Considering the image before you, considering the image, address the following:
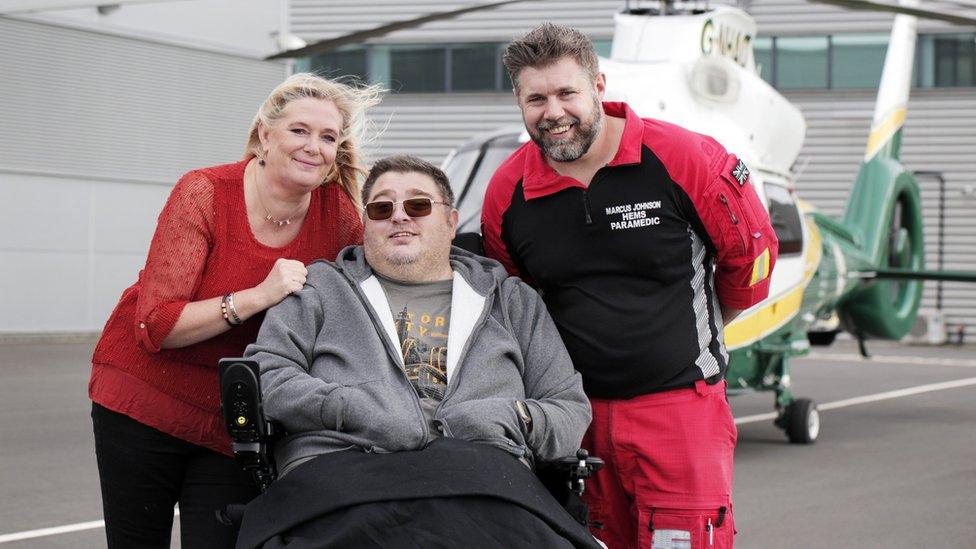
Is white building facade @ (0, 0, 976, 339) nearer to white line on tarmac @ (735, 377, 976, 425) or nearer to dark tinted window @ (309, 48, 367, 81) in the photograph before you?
dark tinted window @ (309, 48, 367, 81)

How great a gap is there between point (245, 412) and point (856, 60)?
77.2 ft

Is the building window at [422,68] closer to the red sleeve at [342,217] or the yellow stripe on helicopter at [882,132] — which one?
the yellow stripe on helicopter at [882,132]

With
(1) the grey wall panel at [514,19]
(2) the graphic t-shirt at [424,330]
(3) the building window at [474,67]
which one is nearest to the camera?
(2) the graphic t-shirt at [424,330]

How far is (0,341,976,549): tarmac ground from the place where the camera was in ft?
22.1

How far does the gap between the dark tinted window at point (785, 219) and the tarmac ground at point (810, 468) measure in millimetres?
1624

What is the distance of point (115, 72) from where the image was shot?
2378cm

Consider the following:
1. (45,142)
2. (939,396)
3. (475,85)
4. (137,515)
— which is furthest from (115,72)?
(137,515)

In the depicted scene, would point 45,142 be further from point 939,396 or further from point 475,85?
point 939,396

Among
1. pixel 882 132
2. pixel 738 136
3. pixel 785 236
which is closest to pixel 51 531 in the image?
pixel 738 136

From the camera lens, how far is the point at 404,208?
Result: 3412 millimetres

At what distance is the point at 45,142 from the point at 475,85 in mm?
8838

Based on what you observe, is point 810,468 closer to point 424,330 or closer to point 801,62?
point 424,330

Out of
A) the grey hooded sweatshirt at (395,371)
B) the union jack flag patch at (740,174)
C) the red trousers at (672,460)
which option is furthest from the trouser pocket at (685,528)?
the union jack flag patch at (740,174)

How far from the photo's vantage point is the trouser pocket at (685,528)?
3486 mm
